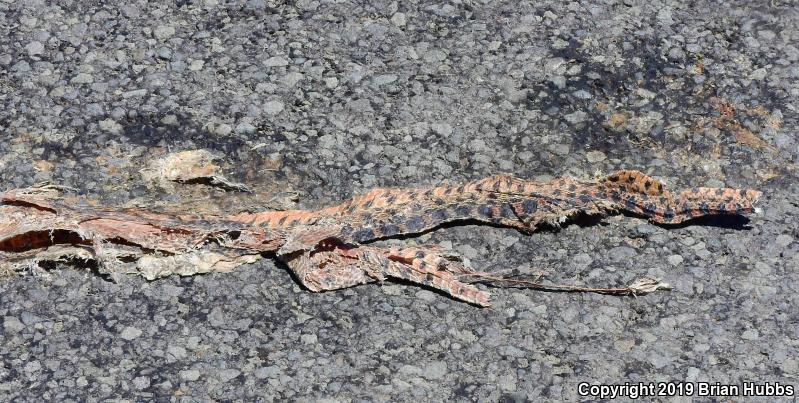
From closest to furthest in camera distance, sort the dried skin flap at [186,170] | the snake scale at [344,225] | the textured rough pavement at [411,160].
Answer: the textured rough pavement at [411,160] < the snake scale at [344,225] < the dried skin flap at [186,170]

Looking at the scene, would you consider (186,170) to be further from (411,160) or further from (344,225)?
(411,160)

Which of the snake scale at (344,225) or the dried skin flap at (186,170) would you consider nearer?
the snake scale at (344,225)

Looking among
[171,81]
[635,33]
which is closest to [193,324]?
[171,81]

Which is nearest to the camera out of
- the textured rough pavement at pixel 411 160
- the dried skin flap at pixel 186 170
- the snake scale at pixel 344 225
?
the textured rough pavement at pixel 411 160

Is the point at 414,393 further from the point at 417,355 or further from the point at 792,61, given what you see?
the point at 792,61

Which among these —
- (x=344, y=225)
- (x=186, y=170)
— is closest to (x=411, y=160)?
(x=344, y=225)

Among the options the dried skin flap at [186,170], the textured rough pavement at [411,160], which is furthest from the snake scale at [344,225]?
the dried skin flap at [186,170]

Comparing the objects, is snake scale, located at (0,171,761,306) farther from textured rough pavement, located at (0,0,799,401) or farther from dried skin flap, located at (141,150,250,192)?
dried skin flap, located at (141,150,250,192)

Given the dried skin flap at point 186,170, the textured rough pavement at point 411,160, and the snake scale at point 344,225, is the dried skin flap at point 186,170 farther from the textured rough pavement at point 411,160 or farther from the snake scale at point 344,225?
the snake scale at point 344,225

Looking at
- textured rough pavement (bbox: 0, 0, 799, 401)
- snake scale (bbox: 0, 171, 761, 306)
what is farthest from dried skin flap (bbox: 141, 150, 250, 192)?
snake scale (bbox: 0, 171, 761, 306)
